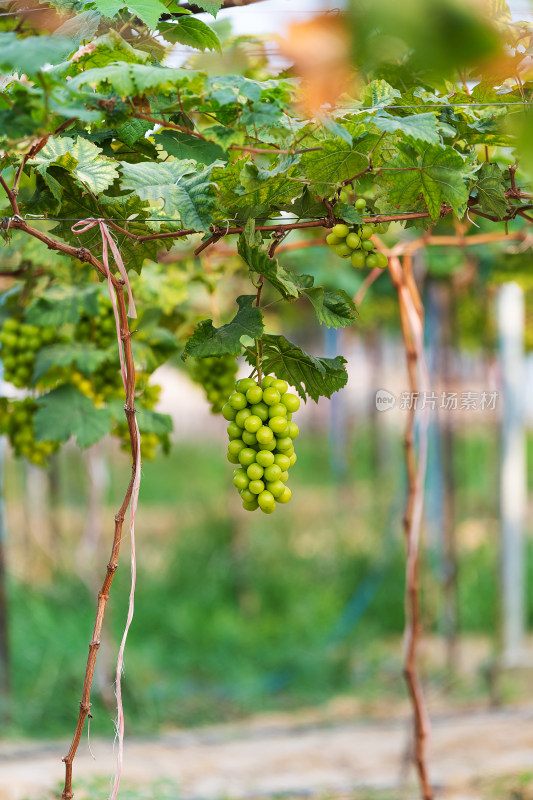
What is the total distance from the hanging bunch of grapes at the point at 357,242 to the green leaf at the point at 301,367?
173mm

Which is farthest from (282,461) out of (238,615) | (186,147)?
(238,615)

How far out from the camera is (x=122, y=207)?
1.23 m

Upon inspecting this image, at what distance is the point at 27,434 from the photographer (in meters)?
1.83

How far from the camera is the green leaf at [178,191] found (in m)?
1.08

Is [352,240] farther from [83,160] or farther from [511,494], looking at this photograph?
[511,494]

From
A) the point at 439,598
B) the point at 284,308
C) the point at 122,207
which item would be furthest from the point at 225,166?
the point at 284,308

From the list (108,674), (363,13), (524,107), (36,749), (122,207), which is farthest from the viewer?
(108,674)

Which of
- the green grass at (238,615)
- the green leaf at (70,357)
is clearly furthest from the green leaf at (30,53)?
the green grass at (238,615)

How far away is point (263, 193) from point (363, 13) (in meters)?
0.85

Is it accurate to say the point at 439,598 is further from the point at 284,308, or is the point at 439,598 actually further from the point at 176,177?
the point at 176,177

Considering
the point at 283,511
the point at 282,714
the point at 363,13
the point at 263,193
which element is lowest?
the point at 282,714

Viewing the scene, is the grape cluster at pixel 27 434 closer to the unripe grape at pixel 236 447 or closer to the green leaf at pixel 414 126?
the unripe grape at pixel 236 447

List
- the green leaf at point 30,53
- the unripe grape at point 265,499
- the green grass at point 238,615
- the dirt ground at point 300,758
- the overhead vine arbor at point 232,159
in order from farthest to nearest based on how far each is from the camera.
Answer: the green grass at point 238,615 → the dirt ground at point 300,758 → the unripe grape at point 265,499 → the overhead vine arbor at point 232,159 → the green leaf at point 30,53

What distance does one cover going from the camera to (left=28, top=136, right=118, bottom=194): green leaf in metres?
1.12
